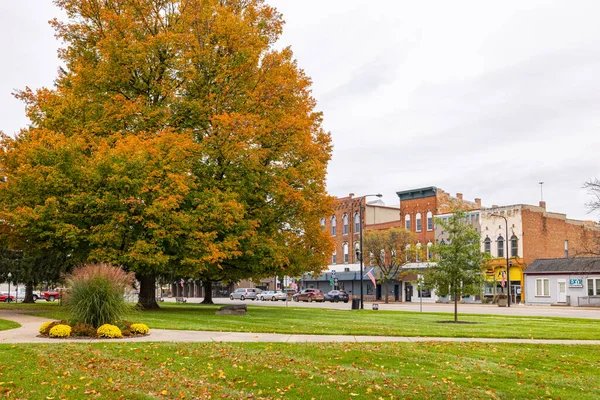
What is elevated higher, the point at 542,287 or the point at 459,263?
the point at 459,263

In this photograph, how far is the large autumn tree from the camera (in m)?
28.3

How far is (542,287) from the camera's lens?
6419 cm

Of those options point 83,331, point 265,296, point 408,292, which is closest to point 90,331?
point 83,331

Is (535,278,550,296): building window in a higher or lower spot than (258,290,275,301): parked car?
higher

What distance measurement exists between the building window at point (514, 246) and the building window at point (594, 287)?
9.27 metres

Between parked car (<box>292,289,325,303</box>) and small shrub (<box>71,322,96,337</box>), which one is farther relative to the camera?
parked car (<box>292,289,325,303</box>)

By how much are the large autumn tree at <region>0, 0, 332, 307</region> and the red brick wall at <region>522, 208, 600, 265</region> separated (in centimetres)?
3921

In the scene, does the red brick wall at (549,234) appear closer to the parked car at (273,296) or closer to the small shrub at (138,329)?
the parked car at (273,296)

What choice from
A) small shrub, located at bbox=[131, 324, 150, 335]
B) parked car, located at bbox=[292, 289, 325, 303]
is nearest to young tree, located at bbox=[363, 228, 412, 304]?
parked car, located at bbox=[292, 289, 325, 303]

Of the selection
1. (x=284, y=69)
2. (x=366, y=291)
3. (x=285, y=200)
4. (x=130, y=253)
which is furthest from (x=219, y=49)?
(x=366, y=291)

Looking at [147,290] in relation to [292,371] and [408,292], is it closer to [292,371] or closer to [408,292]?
[292,371]

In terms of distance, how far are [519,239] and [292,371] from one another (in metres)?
60.7

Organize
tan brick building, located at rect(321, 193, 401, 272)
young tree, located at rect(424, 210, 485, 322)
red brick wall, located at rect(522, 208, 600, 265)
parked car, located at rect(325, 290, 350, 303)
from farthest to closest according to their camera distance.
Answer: tan brick building, located at rect(321, 193, 401, 272), parked car, located at rect(325, 290, 350, 303), red brick wall, located at rect(522, 208, 600, 265), young tree, located at rect(424, 210, 485, 322)

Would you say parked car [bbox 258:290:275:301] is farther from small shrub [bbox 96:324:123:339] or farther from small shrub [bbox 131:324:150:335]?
small shrub [bbox 96:324:123:339]
